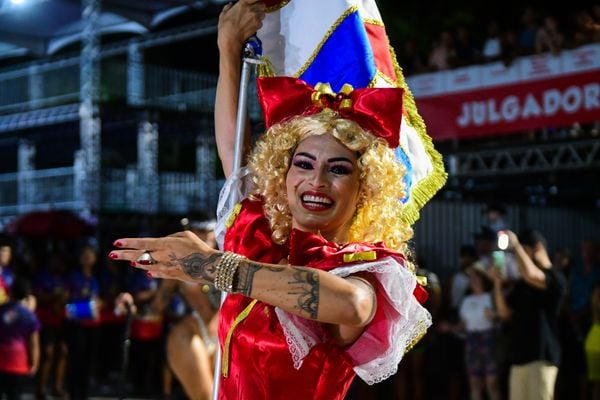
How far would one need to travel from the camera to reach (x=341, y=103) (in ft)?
10.2

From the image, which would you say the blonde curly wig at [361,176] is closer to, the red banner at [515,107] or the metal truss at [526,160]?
the red banner at [515,107]

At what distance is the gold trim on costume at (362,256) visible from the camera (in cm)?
281

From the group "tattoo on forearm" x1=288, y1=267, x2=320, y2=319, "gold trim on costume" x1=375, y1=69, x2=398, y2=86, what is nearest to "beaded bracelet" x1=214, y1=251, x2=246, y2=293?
"tattoo on forearm" x1=288, y1=267, x2=320, y2=319

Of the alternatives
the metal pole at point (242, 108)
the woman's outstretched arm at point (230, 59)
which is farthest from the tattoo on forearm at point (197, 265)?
the woman's outstretched arm at point (230, 59)

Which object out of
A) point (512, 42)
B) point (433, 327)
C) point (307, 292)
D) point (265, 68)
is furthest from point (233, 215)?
point (512, 42)

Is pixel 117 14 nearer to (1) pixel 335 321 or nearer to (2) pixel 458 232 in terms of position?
(2) pixel 458 232

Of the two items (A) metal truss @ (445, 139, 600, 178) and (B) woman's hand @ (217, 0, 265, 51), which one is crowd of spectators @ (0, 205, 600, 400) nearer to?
(A) metal truss @ (445, 139, 600, 178)

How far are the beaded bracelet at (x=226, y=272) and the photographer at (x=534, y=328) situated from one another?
5.21 m

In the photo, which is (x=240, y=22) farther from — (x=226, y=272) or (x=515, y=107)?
(x=515, y=107)

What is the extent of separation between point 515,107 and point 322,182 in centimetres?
801

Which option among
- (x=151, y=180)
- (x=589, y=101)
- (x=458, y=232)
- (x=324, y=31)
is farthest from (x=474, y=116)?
(x=324, y=31)

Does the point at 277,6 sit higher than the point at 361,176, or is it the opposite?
the point at 277,6

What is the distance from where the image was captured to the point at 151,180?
15602 millimetres

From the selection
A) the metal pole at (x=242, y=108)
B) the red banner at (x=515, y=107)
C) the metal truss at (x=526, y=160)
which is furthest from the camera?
the metal truss at (x=526, y=160)
